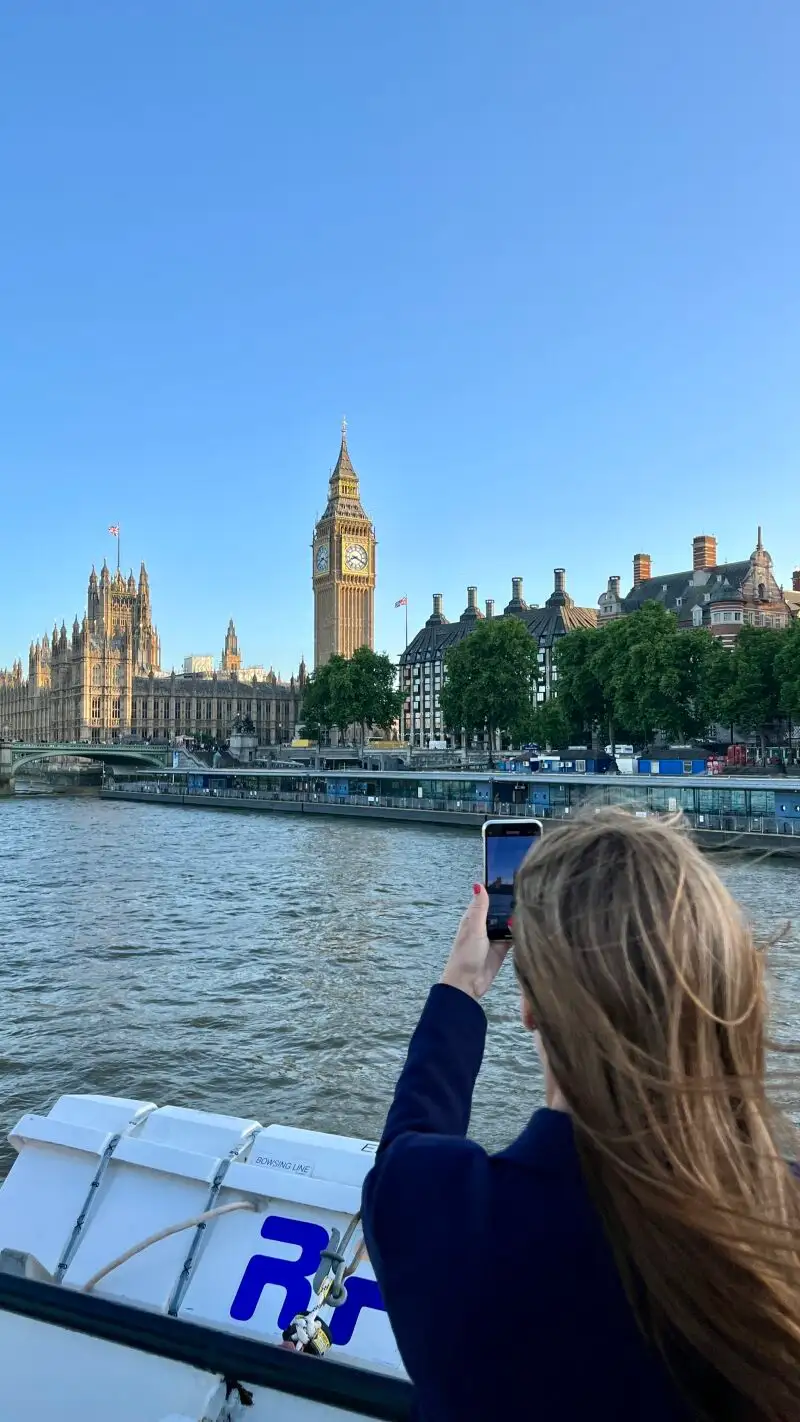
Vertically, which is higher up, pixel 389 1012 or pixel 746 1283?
pixel 746 1283

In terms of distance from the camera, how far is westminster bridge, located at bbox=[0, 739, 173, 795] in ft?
258

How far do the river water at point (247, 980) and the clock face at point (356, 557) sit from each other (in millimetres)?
87984

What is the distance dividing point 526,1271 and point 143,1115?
16.6 feet

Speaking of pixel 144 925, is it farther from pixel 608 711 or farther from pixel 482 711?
pixel 482 711

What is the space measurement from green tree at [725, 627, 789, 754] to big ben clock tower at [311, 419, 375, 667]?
2648 inches

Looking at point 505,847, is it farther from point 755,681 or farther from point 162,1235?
point 755,681

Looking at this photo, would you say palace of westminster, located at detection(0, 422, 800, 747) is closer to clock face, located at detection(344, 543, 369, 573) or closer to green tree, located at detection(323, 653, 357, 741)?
clock face, located at detection(344, 543, 369, 573)

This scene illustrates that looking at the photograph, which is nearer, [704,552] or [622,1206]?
[622,1206]

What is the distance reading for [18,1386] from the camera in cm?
288

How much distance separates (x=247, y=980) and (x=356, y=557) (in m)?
107

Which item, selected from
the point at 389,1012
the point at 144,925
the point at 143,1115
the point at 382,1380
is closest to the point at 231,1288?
the point at 143,1115

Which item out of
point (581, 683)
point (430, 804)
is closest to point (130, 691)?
point (581, 683)

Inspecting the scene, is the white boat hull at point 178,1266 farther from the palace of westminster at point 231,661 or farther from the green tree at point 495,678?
the palace of westminster at point 231,661

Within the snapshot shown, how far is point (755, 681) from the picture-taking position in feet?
173
